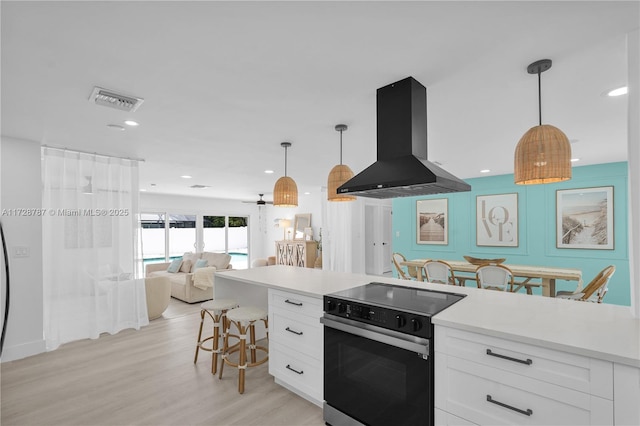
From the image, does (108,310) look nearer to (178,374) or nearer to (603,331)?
(178,374)

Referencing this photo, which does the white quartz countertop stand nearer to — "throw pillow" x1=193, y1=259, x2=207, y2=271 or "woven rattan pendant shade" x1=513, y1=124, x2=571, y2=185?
"woven rattan pendant shade" x1=513, y1=124, x2=571, y2=185

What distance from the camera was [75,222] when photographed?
149 inches

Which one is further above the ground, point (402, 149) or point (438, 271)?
point (402, 149)

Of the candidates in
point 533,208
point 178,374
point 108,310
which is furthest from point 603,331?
point 108,310

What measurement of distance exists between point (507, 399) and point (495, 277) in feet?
9.13

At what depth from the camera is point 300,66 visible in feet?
6.14

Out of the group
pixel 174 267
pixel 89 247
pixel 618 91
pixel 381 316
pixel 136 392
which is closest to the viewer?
pixel 381 316

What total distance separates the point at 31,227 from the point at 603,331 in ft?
16.2

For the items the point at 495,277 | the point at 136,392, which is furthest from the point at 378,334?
the point at 495,277

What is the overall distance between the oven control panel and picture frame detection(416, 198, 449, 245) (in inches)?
190

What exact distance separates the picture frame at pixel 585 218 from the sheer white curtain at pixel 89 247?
21.3ft

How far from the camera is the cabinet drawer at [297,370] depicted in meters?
2.29

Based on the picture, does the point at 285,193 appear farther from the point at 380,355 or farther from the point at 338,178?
the point at 380,355

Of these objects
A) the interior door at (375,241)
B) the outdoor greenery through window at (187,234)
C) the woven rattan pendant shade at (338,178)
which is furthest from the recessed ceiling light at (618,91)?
the outdoor greenery through window at (187,234)
